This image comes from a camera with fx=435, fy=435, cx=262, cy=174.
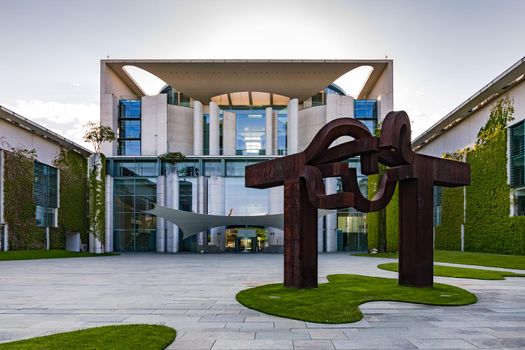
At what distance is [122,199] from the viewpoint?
38.8 m

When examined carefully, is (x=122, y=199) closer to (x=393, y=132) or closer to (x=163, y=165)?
(x=163, y=165)

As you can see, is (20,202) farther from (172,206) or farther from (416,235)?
(416,235)

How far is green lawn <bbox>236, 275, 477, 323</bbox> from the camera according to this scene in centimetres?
830

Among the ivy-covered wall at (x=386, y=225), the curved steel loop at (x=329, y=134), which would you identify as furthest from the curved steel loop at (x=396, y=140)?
the ivy-covered wall at (x=386, y=225)

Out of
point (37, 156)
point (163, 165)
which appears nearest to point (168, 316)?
point (37, 156)

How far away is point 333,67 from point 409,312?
36152 mm

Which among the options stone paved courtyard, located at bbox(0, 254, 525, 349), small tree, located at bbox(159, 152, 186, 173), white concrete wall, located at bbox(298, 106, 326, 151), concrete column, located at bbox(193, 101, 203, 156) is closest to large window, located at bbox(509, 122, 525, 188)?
stone paved courtyard, located at bbox(0, 254, 525, 349)

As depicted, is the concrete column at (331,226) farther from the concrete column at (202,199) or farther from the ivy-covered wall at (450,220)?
the concrete column at (202,199)

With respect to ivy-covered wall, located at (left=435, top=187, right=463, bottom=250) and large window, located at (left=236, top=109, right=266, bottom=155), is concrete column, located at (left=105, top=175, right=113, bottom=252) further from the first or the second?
ivy-covered wall, located at (left=435, top=187, right=463, bottom=250)

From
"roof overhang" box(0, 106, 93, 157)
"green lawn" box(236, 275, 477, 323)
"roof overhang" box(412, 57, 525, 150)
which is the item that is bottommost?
"green lawn" box(236, 275, 477, 323)

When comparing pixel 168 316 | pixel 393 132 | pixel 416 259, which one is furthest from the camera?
pixel 416 259

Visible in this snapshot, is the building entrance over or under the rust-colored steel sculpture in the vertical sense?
under

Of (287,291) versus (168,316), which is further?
(287,291)

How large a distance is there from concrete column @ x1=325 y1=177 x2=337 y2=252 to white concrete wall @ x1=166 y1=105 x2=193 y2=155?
575 inches
